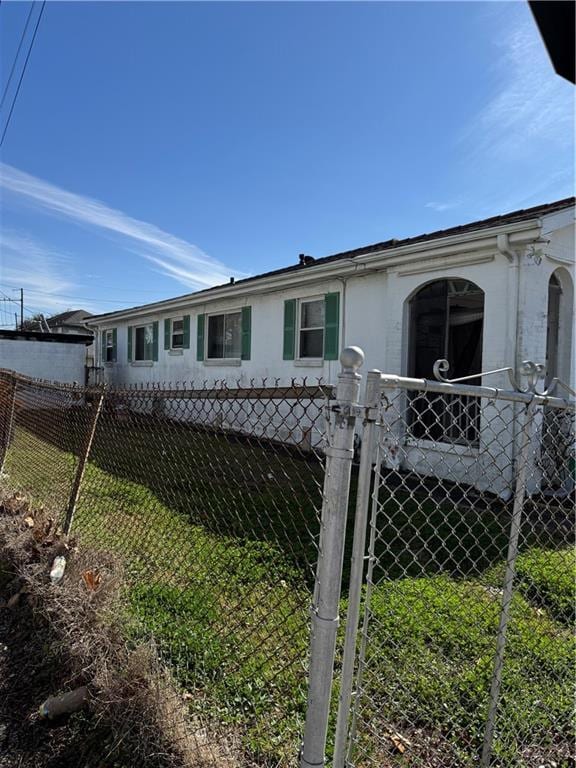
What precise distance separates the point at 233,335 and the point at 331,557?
1106cm

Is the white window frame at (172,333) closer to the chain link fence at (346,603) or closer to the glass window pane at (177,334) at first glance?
the glass window pane at (177,334)

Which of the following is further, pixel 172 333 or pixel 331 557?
pixel 172 333

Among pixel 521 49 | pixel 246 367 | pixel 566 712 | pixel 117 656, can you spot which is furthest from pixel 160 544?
pixel 246 367

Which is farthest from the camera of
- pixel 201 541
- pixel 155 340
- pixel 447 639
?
pixel 155 340

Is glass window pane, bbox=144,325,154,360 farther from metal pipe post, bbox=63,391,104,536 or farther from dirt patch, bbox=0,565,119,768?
dirt patch, bbox=0,565,119,768

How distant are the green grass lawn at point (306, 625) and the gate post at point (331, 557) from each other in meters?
0.48

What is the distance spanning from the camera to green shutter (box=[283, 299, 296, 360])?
9.84 meters

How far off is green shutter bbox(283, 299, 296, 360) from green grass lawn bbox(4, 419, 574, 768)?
17.3 feet

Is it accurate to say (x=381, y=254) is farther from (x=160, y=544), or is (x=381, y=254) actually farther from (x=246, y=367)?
(x=160, y=544)

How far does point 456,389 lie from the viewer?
1.50 meters

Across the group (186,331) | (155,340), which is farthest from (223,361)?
(155,340)

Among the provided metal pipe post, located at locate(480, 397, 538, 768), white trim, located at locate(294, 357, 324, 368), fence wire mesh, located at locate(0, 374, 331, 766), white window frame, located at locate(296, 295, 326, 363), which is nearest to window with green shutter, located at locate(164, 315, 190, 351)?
white window frame, located at locate(296, 295, 326, 363)

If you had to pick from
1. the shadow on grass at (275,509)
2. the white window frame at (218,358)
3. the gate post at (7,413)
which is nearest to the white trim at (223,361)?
the white window frame at (218,358)

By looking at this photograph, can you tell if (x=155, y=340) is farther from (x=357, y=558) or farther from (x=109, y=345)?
(x=357, y=558)
